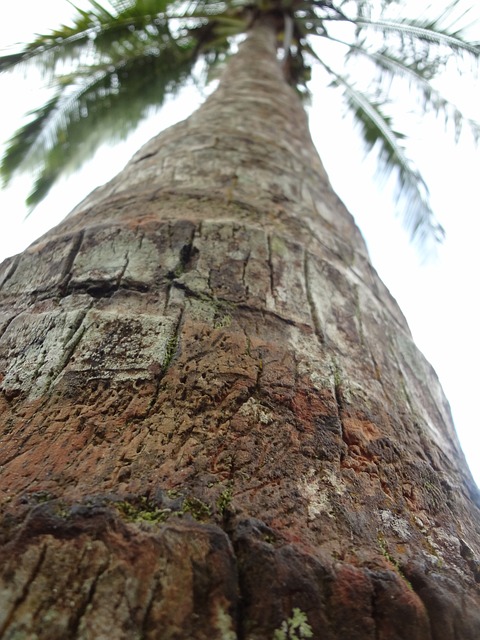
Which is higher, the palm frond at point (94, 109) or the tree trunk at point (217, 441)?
the palm frond at point (94, 109)

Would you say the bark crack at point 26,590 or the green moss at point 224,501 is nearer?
the bark crack at point 26,590

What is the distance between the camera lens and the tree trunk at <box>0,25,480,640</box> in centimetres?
77

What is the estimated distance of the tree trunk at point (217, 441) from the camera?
773 mm

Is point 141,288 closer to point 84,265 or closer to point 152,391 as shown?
point 84,265

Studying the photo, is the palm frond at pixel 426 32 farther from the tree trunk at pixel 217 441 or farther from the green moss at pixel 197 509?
the green moss at pixel 197 509

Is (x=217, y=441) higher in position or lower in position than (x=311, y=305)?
lower

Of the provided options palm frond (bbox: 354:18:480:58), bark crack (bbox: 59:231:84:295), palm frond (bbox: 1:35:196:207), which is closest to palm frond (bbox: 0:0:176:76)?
palm frond (bbox: 1:35:196:207)

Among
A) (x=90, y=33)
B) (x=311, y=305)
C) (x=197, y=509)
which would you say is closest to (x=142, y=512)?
(x=197, y=509)

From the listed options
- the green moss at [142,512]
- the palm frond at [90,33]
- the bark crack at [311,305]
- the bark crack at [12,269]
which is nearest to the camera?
the green moss at [142,512]

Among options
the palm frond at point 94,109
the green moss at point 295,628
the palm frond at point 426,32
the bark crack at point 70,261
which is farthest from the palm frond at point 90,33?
the green moss at point 295,628

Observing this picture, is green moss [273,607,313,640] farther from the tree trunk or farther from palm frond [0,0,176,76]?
palm frond [0,0,176,76]

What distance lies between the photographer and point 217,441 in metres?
1.02

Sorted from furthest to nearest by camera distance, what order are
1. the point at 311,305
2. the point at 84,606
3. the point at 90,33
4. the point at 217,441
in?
the point at 90,33 → the point at 311,305 → the point at 217,441 → the point at 84,606

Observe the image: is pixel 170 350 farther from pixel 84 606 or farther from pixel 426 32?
pixel 426 32
